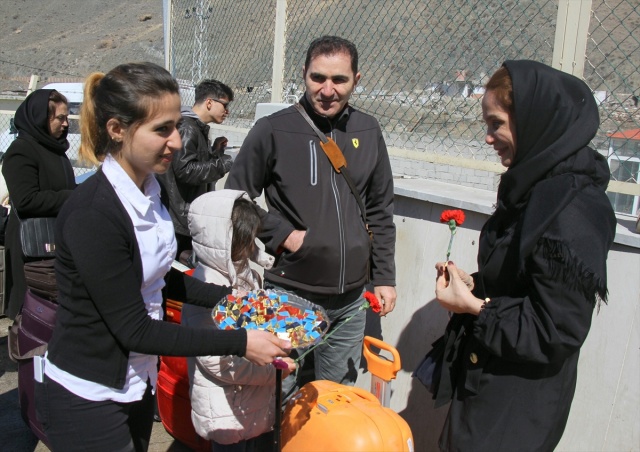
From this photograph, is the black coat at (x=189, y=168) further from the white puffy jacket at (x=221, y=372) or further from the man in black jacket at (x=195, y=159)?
the white puffy jacket at (x=221, y=372)

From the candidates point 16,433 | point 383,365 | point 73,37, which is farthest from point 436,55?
point 73,37

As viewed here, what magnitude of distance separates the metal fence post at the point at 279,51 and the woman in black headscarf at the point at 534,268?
3.23 m

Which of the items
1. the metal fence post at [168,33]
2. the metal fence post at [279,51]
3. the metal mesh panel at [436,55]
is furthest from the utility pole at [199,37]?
the metal mesh panel at [436,55]

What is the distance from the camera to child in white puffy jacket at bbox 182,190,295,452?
8.23 feet

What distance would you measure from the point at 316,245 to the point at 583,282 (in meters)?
1.36

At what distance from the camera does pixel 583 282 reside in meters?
1.79

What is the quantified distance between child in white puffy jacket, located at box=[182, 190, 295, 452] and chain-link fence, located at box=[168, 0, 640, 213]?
5.21 ft

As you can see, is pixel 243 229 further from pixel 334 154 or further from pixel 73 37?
pixel 73 37

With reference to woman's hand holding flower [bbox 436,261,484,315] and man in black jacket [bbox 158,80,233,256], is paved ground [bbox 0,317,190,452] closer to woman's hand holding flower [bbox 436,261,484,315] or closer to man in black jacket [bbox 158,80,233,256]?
man in black jacket [bbox 158,80,233,256]

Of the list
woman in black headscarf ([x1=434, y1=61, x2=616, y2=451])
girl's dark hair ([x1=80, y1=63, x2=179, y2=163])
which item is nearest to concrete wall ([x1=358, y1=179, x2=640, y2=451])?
woman in black headscarf ([x1=434, y1=61, x2=616, y2=451])

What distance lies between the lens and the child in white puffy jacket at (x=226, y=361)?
251 cm

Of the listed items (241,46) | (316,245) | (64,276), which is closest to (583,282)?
(316,245)

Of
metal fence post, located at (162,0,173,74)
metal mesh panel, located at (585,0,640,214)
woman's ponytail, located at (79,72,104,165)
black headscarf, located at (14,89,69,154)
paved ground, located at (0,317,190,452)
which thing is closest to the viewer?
woman's ponytail, located at (79,72,104,165)

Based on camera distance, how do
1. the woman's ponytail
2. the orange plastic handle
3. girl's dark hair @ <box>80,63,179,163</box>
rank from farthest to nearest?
the orange plastic handle
the woman's ponytail
girl's dark hair @ <box>80,63,179,163</box>
